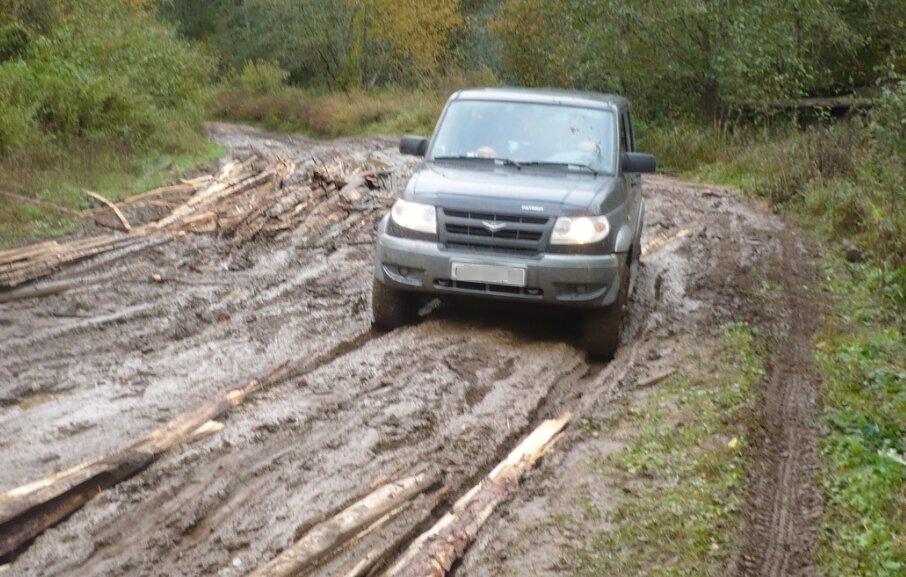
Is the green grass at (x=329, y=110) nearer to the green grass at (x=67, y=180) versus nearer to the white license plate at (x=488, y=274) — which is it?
the green grass at (x=67, y=180)

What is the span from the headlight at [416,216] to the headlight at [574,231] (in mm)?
925

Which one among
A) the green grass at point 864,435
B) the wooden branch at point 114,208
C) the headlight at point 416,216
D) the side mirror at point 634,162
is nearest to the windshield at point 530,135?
the side mirror at point 634,162

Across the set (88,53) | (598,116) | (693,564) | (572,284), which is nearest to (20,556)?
(693,564)

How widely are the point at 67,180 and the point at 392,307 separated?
8439 millimetres

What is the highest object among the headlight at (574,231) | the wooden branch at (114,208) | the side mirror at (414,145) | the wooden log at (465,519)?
the side mirror at (414,145)

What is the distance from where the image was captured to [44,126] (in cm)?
1664

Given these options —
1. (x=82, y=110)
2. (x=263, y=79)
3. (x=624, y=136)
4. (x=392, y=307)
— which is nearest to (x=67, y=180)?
(x=82, y=110)

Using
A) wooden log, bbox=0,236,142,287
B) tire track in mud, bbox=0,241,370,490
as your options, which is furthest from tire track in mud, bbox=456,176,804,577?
wooden log, bbox=0,236,142,287

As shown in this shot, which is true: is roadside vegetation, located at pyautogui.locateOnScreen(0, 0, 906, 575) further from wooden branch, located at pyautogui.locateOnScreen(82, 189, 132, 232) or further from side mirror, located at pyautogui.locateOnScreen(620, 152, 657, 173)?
side mirror, located at pyautogui.locateOnScreen(620, 152, 657, 173)

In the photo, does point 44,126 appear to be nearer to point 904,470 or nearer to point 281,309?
point 281,309

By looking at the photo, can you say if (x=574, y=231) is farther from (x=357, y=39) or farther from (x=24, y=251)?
(x=357, y=39)

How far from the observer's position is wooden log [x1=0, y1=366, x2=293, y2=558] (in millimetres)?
4316

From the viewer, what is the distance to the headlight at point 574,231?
23.4ft

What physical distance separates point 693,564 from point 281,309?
5353mm
